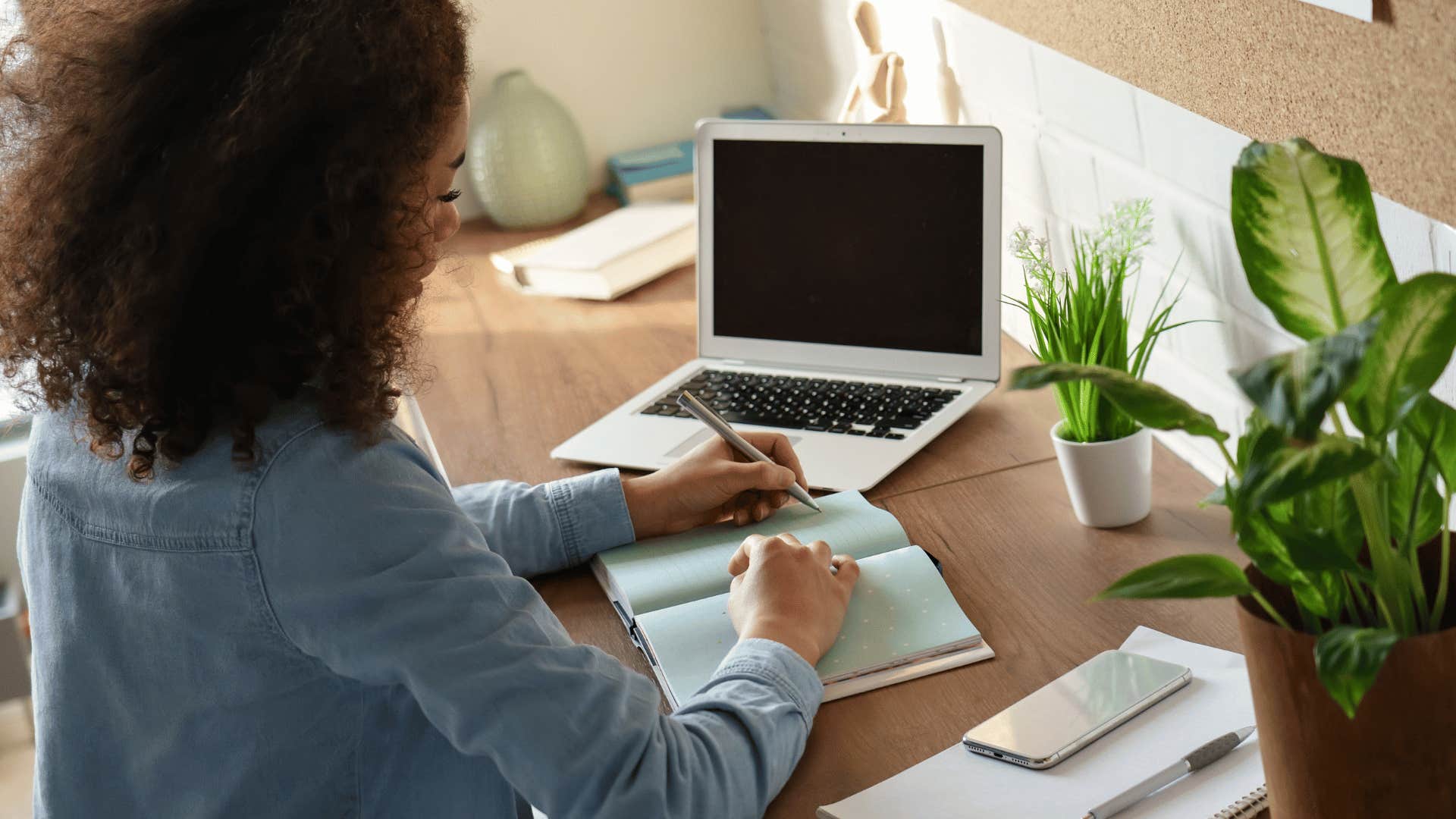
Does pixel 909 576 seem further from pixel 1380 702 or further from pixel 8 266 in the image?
pixel 8 266

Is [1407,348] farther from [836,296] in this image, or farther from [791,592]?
[836,296]

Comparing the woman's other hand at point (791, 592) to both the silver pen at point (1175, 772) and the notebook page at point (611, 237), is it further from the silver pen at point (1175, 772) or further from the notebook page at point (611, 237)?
the notebook page at point (611, 237)

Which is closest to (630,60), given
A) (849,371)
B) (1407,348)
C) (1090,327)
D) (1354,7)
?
(849,371)

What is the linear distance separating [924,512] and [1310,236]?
0.58 metres

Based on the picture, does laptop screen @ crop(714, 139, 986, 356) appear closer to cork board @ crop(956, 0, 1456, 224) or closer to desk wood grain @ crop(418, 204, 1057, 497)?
desk wood grain @ crop(418, 204, 1057, 497)

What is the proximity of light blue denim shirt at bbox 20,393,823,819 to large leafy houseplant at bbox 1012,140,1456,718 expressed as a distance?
0.31 meters

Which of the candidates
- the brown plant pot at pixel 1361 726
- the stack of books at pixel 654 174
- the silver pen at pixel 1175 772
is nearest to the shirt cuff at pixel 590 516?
the silver pen at pixel 1175 772

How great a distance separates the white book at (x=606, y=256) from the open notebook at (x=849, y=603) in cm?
72

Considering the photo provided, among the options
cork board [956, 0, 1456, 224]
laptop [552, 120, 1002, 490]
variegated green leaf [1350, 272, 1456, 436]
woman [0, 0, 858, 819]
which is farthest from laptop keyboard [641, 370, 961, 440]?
variegated green leaf [1350, 272, 1456, 436]

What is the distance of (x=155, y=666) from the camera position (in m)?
0.80

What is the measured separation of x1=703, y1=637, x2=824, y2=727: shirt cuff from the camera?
855 mm

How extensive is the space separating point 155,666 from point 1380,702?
652 millimetres

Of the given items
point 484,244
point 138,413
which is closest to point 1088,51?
point 138,413

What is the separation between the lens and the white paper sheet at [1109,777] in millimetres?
750
